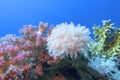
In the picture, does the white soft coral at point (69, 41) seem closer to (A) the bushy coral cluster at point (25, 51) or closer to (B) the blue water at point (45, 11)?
(A) the bushy coral cluster at point (25, 51)

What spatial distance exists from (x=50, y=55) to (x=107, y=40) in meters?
1.36

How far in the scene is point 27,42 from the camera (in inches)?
102

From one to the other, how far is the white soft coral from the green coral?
1.10 meters

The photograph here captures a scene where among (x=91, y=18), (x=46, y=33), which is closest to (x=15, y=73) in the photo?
(x=46, y=33)

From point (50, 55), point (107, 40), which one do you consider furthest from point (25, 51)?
point (107, 40)

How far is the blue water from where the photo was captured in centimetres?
562

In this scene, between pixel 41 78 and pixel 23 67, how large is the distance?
22 centimetres

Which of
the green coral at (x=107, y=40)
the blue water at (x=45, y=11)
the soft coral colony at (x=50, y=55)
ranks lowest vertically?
the soft coral colony at (x=50, y=55)

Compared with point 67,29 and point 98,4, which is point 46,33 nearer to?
point 67,29

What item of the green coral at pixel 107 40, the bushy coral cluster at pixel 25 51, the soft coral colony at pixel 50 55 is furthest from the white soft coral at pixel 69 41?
the green coral at pixel 107 40

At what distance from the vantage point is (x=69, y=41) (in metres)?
2.33

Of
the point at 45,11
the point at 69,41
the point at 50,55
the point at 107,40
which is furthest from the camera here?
the point at 45,11

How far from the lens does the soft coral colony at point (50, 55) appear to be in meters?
2.36

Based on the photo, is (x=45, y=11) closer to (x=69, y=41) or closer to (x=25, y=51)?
(x=25, y=51)
